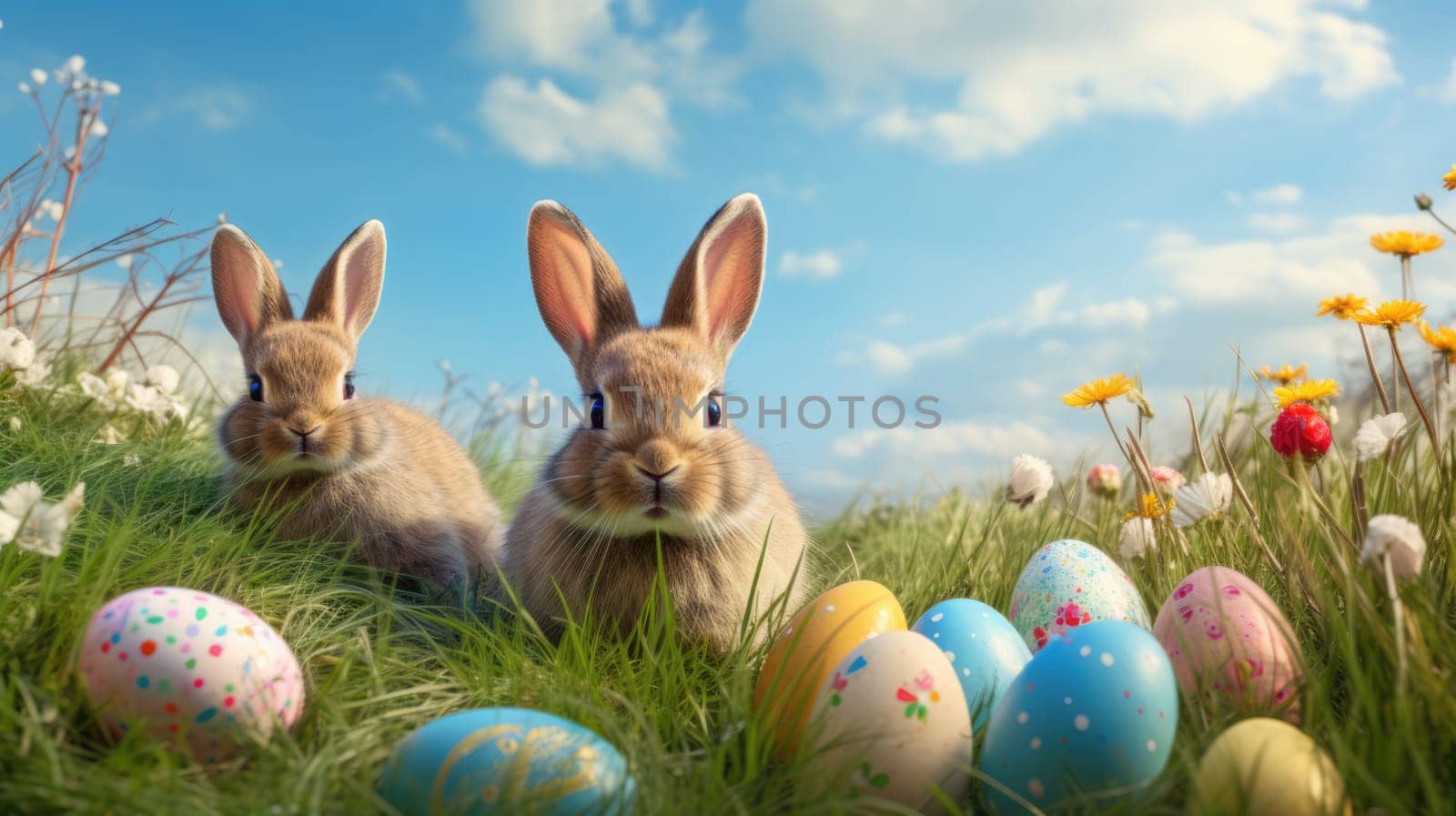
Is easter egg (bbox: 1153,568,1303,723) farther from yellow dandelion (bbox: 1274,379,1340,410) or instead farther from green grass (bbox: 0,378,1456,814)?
yellow dandelion (bbox: 1274,379,1340,410)

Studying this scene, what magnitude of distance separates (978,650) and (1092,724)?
24.9 inches

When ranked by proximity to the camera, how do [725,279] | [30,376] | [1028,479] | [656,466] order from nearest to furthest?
[656,466] → [725,279] → [1028,479] → [30,376]

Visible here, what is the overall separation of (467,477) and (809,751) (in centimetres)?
326

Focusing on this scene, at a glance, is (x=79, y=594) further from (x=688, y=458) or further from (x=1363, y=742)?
(x=1363, y=742)

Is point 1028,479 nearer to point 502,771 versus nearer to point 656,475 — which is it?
point 656,475

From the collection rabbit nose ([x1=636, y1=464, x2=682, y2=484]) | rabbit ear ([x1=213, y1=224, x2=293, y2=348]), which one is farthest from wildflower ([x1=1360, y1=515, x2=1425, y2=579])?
rabbit ear ([x1=213, y1=224, x2=293, y2=348])

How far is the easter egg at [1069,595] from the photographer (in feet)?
11.8

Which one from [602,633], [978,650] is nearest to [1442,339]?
[978,650]

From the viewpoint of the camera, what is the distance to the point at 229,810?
2.37 m

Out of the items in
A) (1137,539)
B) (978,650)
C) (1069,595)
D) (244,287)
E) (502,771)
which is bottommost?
(502,771)

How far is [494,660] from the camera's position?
3535mm

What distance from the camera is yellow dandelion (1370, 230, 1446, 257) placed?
12.4 ft

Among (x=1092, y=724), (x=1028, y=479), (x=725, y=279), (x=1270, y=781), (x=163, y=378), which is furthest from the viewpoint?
(x=163, y=378)

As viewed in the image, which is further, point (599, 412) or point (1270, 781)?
point (599, 412)
